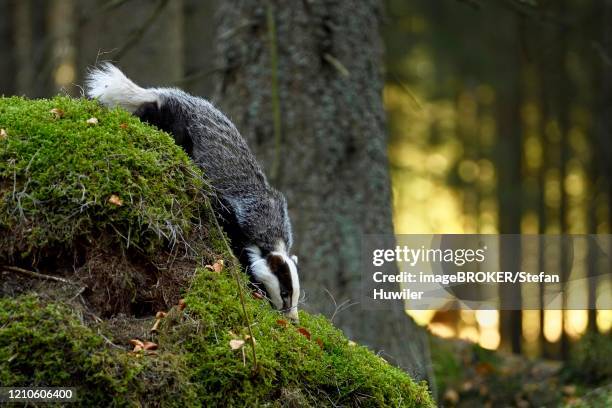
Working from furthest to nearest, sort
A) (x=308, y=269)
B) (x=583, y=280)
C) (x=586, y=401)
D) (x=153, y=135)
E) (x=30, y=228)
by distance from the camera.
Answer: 1. (x=583, y=280)
2. (x=308, y=269)
3. (x=586, y=401)
4. (x=153, y=135)
5. (x=30, y=228)

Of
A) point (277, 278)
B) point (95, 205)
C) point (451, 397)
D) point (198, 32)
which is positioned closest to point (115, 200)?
point (95, 205)

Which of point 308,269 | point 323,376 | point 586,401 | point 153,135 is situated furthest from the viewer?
point 308,269

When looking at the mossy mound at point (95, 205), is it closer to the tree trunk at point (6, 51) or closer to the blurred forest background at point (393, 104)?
the blurred forest background at point (393, 104)

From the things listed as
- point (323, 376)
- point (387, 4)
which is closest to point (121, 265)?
point (323, 376)

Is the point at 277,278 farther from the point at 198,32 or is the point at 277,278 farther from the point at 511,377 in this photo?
the point at 198,32

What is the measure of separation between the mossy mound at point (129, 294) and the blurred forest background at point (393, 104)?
940 millimetres

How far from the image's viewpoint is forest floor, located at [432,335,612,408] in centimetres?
909

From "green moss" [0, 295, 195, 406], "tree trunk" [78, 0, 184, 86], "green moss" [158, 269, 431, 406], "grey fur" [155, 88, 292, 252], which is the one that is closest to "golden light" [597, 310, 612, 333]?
"tree trunk" [78, 0, 184, 86]

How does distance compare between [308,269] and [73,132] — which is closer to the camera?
[73,132]

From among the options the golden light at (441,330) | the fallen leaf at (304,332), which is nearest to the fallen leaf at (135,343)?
the fallen leaf at (304,332)

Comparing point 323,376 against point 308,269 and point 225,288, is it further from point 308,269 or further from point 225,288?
point 308,269

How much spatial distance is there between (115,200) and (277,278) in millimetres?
1457

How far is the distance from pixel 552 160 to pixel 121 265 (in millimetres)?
17378

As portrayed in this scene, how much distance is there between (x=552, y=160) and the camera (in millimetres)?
19719
